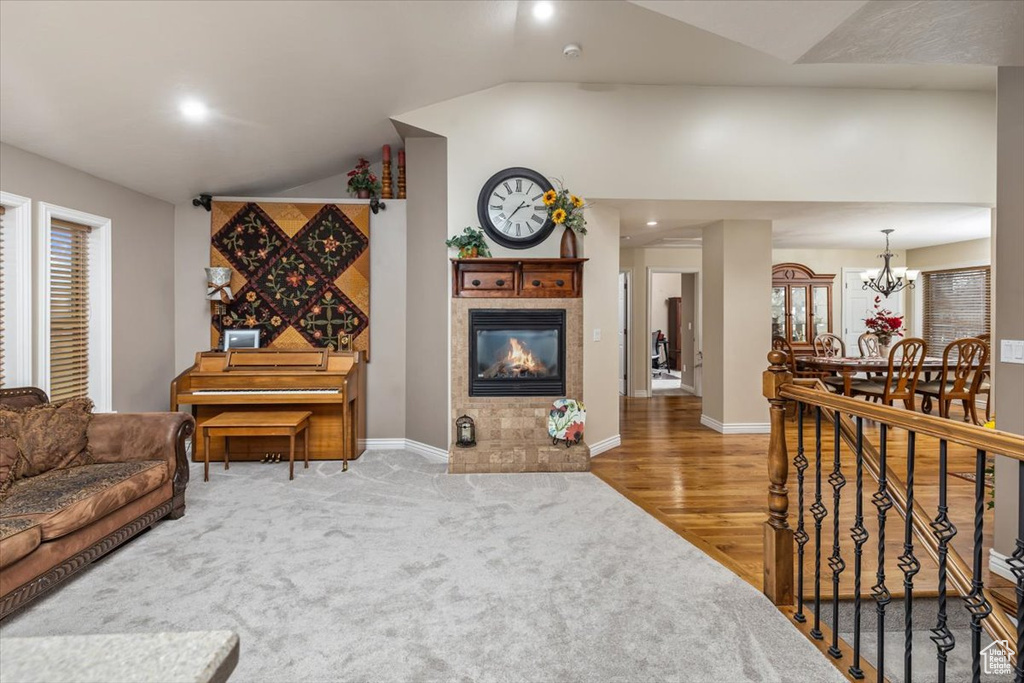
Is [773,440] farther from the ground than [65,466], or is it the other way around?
[773,440]

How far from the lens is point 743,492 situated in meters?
3.59

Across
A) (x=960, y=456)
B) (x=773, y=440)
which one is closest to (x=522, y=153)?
(x=773, y=440)

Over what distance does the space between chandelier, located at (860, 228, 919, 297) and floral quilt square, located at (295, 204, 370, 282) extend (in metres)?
6.06

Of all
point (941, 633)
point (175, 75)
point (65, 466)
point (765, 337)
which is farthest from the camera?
point (765, 337)

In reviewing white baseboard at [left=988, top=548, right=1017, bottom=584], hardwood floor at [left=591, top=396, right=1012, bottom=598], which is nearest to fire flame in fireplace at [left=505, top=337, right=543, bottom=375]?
hardwood floor at [left=591, top=396, right=1012, bottom=598]

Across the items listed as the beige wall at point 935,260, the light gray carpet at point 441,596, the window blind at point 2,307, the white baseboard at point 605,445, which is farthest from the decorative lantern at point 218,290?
the beige wall at point 935,260

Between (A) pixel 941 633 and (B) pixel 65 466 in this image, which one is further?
(B) pixel 65 466

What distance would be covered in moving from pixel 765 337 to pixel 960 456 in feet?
6.16

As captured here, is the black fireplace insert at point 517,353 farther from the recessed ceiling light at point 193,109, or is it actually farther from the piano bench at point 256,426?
the recessed ceiling light at point 193,109

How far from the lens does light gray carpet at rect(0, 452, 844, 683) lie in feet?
5.98

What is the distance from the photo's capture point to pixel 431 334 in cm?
452

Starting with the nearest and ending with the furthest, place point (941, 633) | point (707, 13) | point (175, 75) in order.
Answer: point (941, 633)
point (707, 13)
point (175, 75)

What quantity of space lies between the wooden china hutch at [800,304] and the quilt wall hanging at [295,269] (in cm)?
638

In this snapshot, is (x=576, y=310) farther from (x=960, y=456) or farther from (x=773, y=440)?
(x=960, y=456)
